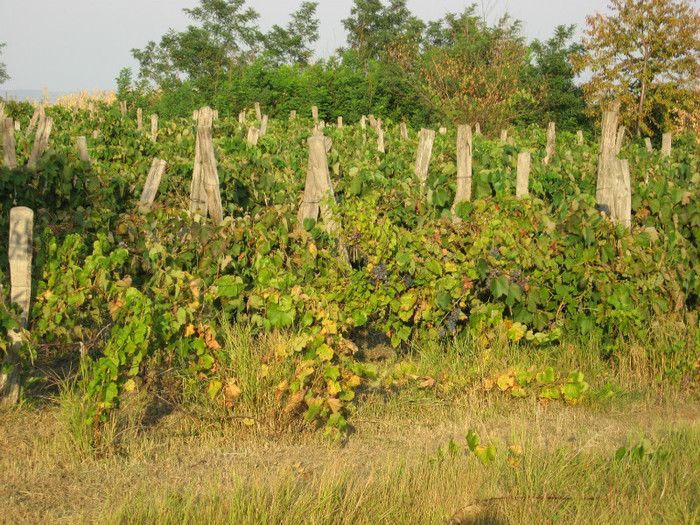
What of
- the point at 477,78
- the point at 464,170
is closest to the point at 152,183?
the point at 464,170

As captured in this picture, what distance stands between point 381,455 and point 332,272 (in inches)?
70.0

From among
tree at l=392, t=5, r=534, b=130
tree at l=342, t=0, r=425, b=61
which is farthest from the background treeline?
tree at l=342, t=0, r=425, b=61

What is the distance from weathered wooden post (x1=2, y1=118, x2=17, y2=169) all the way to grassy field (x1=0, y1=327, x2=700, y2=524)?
2.03 meters

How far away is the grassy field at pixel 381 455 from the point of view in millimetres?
3105

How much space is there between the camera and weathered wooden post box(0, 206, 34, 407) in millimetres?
4133

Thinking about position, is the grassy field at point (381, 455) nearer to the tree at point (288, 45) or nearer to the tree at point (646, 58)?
the tree at point (646, 58)

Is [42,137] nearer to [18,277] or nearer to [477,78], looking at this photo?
[18,277]

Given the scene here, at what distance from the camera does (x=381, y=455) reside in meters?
3.89

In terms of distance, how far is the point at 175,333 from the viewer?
421 centimetres

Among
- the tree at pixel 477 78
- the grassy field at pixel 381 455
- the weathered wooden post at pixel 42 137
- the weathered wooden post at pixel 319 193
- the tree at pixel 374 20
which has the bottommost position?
the grassy field at pixel 381 455

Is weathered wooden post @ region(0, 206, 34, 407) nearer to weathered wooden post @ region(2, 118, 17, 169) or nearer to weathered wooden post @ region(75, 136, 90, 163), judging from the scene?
weathered wooden post @ region(2, 118, 17, 169)

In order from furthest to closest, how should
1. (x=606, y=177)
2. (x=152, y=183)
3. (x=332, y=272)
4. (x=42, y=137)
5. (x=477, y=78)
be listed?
(x=477, y=78), (x=42, y=137), (x=152, y=183), (x=606, y=177), (x=332, y=272)

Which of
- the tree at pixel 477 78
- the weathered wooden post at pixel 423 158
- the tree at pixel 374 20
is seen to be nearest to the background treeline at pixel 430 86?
the tree at pixel 477 78

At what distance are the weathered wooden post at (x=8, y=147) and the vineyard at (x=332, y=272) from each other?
0.19 m
